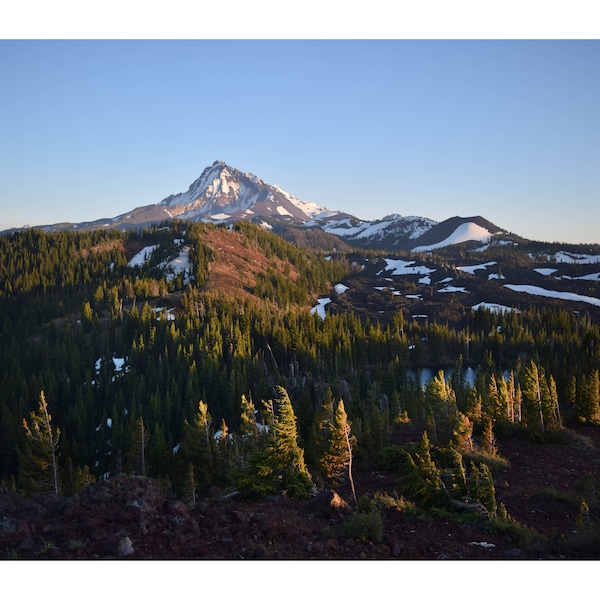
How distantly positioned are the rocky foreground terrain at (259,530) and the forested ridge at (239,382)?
86.2 inches

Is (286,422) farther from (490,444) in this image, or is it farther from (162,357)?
(162,357)

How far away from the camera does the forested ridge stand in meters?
30.5

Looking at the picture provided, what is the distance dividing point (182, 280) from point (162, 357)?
196ft

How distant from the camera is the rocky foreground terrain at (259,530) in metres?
15.3

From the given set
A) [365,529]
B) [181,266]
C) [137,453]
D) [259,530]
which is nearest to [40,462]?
[137,453]

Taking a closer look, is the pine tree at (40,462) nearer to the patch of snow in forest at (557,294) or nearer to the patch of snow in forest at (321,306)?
the patch of snow in forest at (321,306)

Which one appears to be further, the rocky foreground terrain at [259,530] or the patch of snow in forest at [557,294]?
the patch of snow in forest at [557,294]

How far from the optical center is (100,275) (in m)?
157

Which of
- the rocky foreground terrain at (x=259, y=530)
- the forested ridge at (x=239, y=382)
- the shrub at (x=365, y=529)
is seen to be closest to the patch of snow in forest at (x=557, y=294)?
the forested ridge at (x=239, y=382)

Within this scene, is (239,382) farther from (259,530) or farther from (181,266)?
(181,266)

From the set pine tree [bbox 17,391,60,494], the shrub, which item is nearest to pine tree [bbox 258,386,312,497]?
the shrub

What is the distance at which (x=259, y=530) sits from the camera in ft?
56.1

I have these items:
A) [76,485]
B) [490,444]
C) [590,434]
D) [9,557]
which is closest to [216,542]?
[9,557]

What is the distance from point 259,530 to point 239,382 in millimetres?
65366
